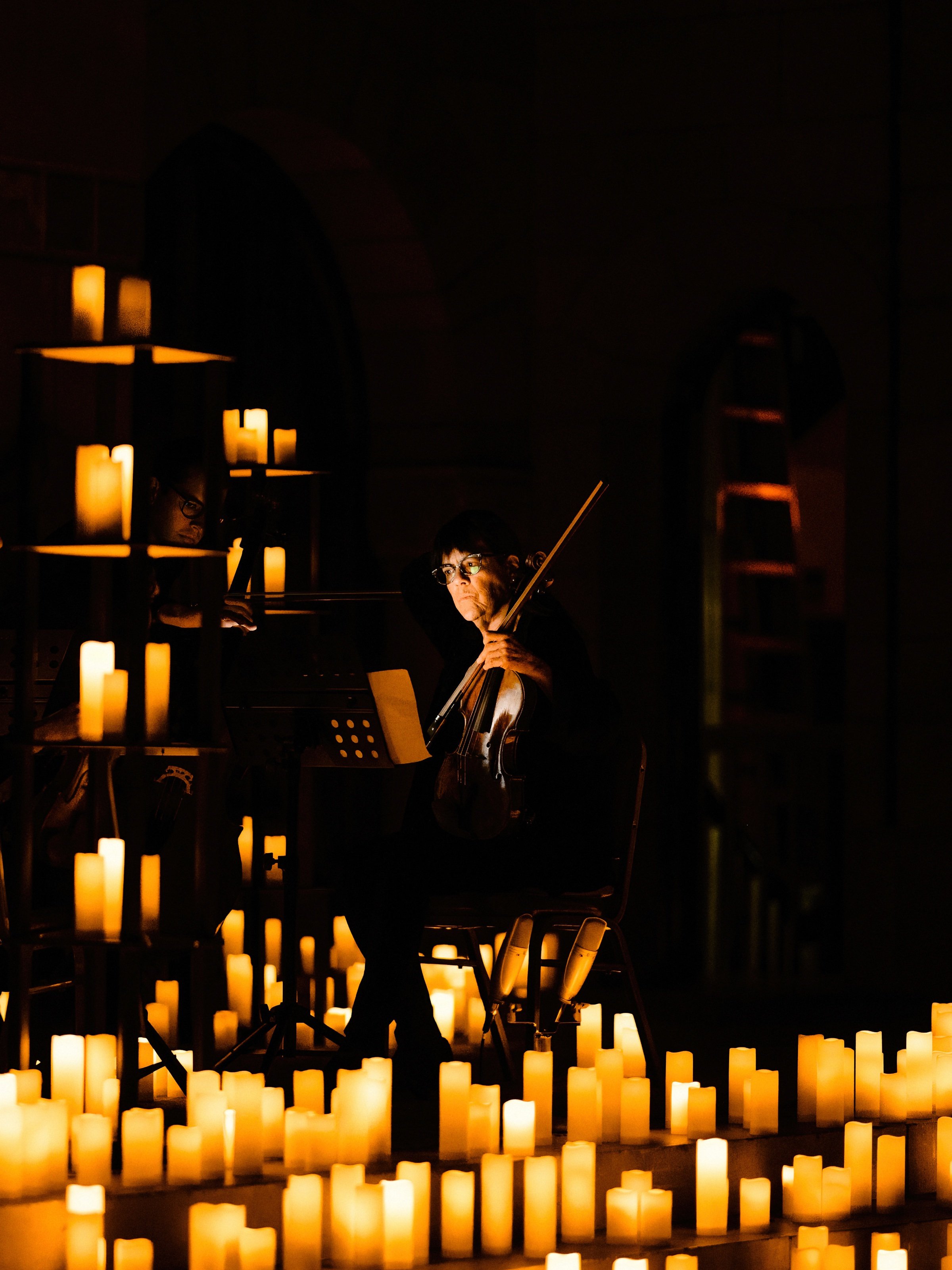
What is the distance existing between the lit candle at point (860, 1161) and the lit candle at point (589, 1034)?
2.15 feet

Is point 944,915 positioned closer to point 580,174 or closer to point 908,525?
point 908,525

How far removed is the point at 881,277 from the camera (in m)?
6.42

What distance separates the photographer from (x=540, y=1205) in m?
3.55

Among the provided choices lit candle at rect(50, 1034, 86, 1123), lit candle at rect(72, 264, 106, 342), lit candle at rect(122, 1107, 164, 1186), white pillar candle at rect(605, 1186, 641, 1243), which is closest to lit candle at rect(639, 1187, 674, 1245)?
white pillar candle at rect(605, 1186, 641, 1243)

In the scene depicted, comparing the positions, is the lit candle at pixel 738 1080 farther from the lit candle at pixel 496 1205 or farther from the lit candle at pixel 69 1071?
the lit candle at pixel 69 1071

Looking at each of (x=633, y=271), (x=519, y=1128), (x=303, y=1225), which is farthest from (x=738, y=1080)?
(x=633, y=271)

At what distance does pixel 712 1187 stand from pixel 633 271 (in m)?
3.58

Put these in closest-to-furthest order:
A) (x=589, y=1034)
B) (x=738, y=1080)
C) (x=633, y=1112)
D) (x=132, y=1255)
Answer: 1. (x=132, y=1255)
2. (x=633, y=1112)
3. (x=738, y=1080)
4. (x=589, y=1034)

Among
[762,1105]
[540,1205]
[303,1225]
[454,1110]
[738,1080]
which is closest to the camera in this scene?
[303,1225]

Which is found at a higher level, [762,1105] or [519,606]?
[519,606]

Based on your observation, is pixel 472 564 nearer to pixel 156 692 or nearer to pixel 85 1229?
pixel 156 692

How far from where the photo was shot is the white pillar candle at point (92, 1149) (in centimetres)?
357

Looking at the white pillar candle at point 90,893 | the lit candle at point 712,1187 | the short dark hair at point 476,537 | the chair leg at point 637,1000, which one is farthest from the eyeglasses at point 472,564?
the lit candle at point 712,1187

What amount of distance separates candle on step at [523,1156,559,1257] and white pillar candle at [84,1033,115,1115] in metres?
0.82
